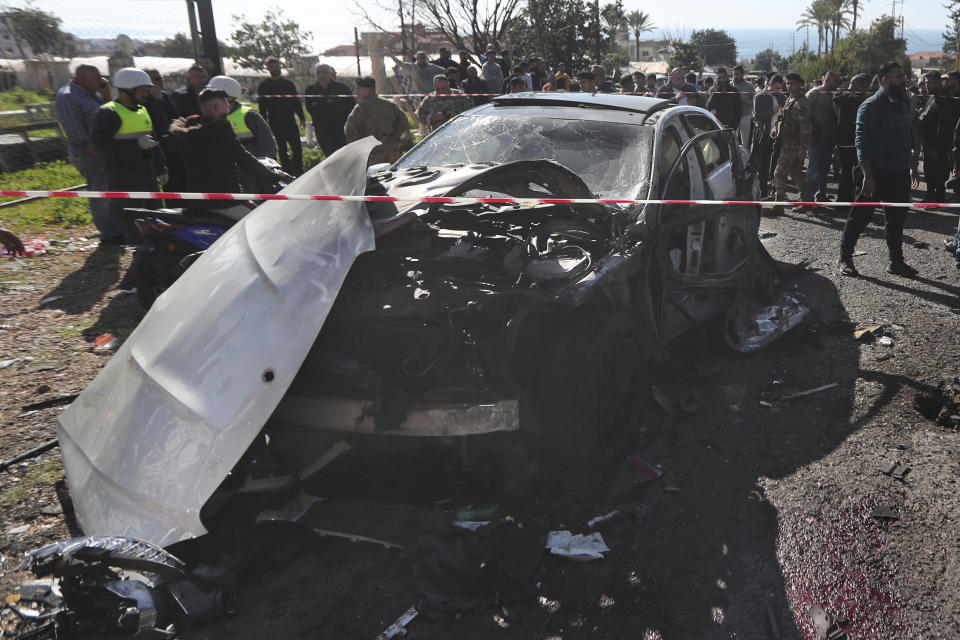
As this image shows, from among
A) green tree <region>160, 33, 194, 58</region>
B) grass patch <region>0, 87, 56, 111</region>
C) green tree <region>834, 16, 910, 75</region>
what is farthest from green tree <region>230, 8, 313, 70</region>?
green tree <region>834, 16, 910, 75</region>

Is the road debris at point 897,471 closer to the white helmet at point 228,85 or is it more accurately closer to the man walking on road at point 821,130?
the white helmet at point 228,85

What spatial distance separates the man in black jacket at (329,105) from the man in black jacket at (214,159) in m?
4.66

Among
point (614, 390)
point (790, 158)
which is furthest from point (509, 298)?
point (790, 158)

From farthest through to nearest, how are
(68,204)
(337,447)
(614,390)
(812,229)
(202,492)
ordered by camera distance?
→ 1. (68,204)
2. (812,229)
3. (614,390)
4. (337,447)
5. (202,492)

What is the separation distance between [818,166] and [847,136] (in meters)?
0.66

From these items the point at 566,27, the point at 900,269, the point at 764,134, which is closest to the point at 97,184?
the point at 900,269

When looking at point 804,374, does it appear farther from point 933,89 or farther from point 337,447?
point 933,89

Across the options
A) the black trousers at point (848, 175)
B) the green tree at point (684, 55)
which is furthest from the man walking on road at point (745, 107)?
the green tree at point (684, 55)

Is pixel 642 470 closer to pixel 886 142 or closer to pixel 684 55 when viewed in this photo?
pixel 886 142

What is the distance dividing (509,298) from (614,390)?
0.78m

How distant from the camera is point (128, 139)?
23.3ft

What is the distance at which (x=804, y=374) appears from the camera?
16.4 feet

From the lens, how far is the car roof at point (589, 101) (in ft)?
16.5

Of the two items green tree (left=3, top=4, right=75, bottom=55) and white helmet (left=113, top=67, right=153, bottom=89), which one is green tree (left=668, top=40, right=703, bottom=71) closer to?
green tree (left=3, top=4, right=75, bottom=55)
